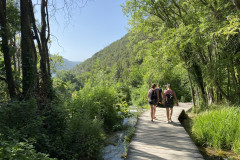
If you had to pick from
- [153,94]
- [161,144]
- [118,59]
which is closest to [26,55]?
[153,94]

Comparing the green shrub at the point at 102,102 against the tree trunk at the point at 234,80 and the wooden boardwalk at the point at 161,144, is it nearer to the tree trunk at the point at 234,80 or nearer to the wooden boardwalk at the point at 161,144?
the wooden boardwalk at the point at 161,144

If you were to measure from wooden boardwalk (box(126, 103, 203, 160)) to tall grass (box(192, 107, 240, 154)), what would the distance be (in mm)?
696

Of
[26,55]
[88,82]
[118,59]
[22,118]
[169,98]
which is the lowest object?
[22,118]

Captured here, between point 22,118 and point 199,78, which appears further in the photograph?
point 199,78

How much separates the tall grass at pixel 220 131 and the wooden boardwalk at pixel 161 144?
696 millimetres

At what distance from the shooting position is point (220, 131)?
15.0 ft

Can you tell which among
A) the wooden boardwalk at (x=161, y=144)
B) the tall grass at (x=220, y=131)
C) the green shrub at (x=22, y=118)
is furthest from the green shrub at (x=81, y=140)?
the tall grass at (x=220, y=131)

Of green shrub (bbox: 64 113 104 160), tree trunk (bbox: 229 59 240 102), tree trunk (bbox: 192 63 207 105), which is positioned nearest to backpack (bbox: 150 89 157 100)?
green shrub (bbox: 64 113 104 160)

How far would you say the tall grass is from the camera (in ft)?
14.3

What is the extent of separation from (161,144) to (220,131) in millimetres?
1929

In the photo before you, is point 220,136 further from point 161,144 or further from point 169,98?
point 169,98

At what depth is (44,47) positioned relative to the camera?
6391 millimetres

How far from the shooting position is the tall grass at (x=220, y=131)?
172 inches

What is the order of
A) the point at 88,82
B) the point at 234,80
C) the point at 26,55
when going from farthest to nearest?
1. the point at 88,82
2. the point at 234,80
3. the point at 26,55
